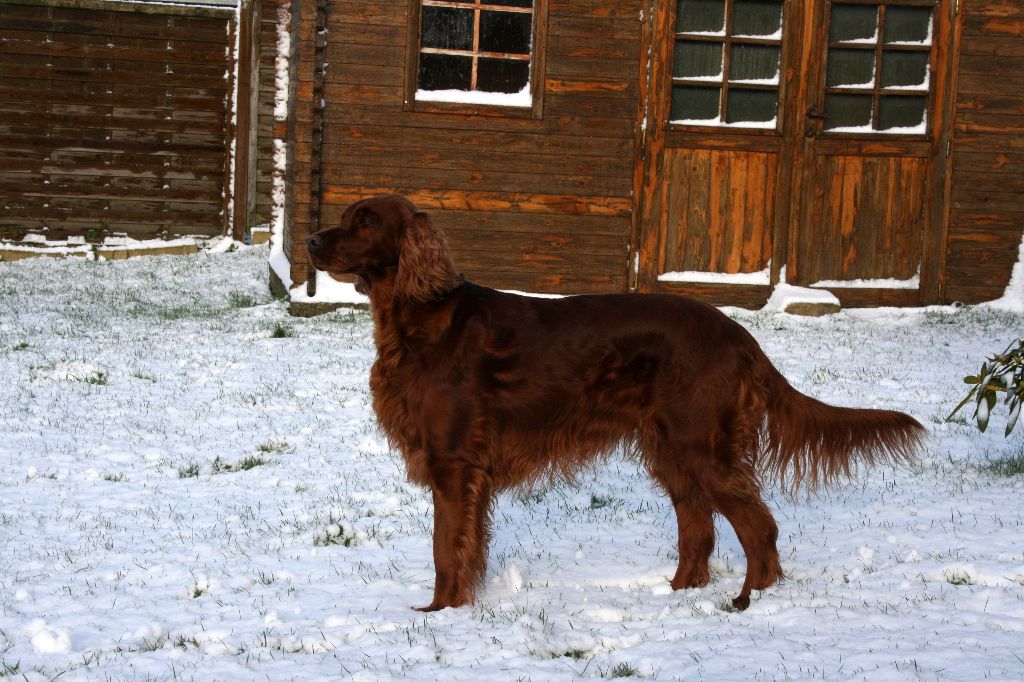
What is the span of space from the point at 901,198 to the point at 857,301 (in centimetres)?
100

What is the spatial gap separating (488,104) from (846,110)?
127 inches

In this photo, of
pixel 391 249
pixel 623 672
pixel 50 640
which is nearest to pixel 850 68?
pixel 391 249

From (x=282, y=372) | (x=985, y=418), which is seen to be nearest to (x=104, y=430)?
(x=282, y=372)

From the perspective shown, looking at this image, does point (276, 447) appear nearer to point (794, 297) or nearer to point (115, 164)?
point (794, 297)

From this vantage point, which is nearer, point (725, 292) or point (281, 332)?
point (281, 332)

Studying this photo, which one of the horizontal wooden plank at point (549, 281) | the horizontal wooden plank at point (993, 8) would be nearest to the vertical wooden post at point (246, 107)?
the horizontal wooden plank at point (549, 281)

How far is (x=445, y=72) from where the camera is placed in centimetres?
896

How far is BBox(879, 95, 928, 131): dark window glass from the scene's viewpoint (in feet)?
30.8

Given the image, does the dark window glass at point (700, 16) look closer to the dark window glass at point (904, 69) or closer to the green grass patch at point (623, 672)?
the dark window glass at point (904, 69)

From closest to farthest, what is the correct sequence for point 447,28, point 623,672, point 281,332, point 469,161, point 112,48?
point 623,672 → point 281,332 → point 447,28 → point 469,161 → point 112,48

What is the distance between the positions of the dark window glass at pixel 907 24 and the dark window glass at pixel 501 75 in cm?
327

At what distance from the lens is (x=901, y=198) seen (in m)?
9.39

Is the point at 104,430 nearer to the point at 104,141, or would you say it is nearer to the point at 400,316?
the point at 400,316

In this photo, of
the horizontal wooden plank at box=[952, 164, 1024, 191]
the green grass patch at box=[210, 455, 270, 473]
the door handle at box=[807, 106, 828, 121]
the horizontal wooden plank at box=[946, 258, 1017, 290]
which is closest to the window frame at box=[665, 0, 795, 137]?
the door handle at box=[807, 106, 828, 121]
